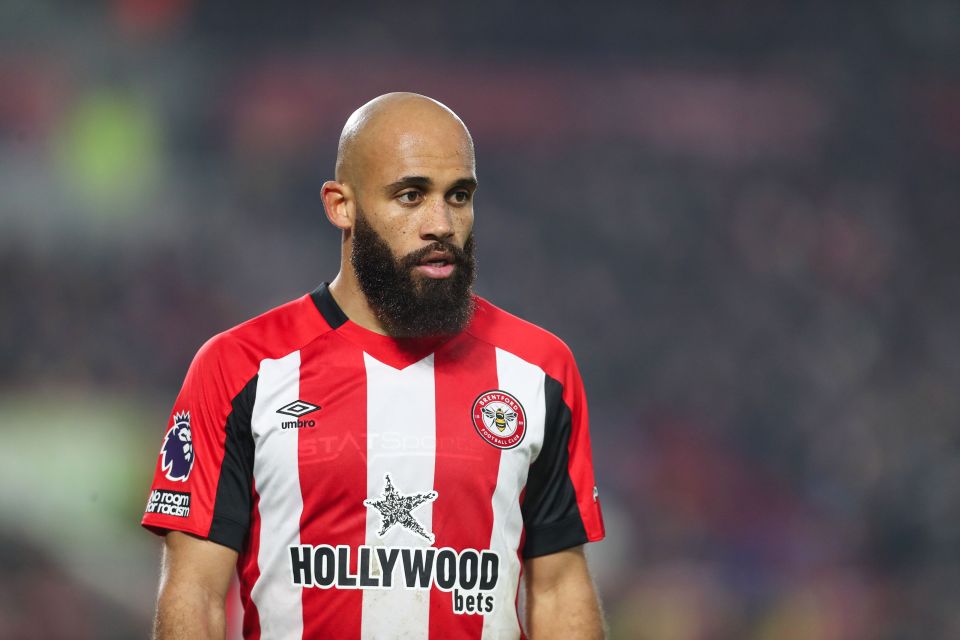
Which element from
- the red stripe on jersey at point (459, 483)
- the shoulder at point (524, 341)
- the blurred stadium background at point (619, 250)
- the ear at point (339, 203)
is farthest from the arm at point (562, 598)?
the blurred stadium background at point (619, 250)

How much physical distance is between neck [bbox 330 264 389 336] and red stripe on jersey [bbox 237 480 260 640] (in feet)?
1.38

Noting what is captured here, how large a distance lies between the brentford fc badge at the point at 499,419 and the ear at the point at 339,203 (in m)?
0.47

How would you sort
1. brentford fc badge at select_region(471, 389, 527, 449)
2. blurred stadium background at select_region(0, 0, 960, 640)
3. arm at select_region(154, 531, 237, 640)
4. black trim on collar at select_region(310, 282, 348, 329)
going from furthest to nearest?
blurred stadium background at select_region(0, 0, 960, 640)
black trim on collar at select_region(310, 282, 348, 329)
brentford fc badge at select_region(471, 389, 527, 449)
arm at select_region(154, 531, 237, 640)

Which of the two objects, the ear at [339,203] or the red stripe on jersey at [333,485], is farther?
the ear at [339,203]

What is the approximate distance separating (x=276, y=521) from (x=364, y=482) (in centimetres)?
19

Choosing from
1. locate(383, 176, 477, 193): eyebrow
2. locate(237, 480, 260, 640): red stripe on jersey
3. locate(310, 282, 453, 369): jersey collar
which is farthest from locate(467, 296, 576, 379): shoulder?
locate(237, 480, 260, 640): red stripe on jersey

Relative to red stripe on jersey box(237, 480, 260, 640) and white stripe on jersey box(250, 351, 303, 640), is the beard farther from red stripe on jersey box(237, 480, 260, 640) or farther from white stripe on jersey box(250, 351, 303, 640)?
red stripe on jersey box(237, 480, 260, 640)

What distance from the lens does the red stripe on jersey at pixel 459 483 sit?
2.31 m

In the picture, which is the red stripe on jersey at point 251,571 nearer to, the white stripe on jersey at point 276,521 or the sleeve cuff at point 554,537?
the white stripe on jersey at point 276,521

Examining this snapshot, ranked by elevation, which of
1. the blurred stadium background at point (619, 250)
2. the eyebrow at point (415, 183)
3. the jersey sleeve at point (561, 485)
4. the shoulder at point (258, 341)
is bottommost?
the jersey sleeve at point (561, 485)

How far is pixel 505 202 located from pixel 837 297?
8.95ft

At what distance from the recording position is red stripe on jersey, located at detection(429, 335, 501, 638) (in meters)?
2.31

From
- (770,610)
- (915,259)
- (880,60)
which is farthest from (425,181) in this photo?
(880,60)

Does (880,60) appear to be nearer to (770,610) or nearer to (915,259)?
(915,259)
